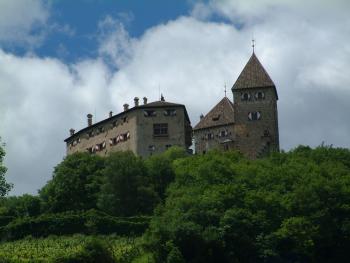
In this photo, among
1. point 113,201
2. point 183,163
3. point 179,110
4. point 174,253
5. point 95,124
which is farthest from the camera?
point 95,124

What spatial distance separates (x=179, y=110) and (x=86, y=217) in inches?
1426

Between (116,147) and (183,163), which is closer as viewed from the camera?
(183,163)

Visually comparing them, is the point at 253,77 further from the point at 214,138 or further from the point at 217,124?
the point at 214,138

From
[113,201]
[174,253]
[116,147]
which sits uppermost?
[116,147]

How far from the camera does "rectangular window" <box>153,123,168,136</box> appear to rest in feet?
362

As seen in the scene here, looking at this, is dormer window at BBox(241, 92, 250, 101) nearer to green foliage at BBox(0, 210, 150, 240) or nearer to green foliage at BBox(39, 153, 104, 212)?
green foliage at BBox(39, 153, 104, 212)

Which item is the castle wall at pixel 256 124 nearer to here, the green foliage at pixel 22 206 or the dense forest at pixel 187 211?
the dense forest at pixel 187 211

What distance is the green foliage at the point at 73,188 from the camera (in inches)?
3450

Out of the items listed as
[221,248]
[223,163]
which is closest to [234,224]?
[221,248]

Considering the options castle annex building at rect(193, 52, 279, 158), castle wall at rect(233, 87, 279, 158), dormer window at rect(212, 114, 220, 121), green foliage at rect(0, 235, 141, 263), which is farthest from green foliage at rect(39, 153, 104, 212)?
dormer window at rect(212, 114, 220, 121)

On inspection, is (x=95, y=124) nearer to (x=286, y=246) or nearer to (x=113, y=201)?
(x=113, y=201)

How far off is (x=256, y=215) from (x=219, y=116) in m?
43.1

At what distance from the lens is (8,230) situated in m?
77.5

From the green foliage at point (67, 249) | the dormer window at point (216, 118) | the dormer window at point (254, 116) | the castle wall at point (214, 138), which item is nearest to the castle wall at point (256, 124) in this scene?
the dormer window at point (254, 116)
